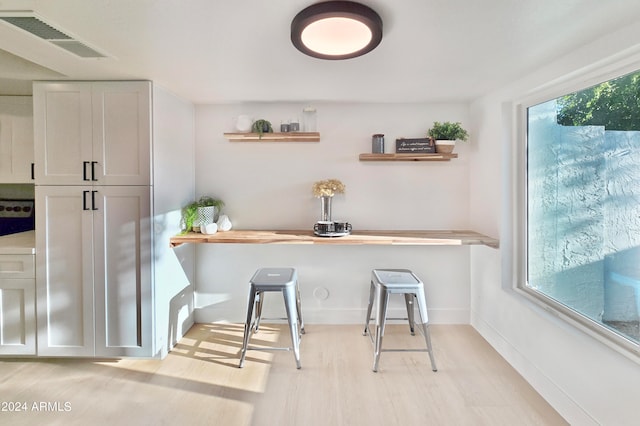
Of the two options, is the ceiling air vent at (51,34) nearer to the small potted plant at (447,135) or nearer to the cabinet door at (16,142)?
the cabinet door at (16,142)

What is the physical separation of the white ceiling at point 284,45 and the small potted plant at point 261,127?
10.7 inches

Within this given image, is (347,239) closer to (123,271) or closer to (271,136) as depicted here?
(271,136)

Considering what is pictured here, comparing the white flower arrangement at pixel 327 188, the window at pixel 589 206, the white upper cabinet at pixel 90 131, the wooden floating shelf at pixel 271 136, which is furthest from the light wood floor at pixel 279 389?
the wooden floating shelf at pixel 271 136

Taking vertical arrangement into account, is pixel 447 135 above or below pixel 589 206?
above

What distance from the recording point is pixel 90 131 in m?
2.20

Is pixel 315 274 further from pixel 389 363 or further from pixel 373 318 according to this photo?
pixel 389 363

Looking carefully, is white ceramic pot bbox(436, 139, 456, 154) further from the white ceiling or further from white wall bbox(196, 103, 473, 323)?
the white ceiling

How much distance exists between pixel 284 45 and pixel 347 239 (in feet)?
4.74

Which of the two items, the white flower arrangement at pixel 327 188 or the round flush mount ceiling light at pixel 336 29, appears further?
the white flower arrangement at pixel 327 188

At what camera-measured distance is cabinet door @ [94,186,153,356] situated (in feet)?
7.29

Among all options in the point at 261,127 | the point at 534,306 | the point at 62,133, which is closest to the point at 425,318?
the point at 534,306

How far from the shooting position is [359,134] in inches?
113

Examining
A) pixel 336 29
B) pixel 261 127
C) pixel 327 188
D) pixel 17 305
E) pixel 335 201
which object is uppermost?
pixel 336 29

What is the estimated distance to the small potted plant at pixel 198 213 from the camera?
2580mm
